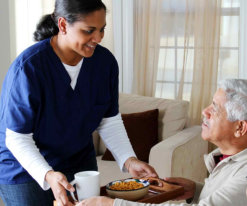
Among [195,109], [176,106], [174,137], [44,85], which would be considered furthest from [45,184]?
[195,109]

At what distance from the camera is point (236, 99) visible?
175cm

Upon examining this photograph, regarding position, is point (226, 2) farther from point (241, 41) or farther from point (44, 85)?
point (44, 85)

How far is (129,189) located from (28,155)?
37 centimetres

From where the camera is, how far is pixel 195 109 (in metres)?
3.78

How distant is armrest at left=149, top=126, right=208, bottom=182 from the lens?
2.91 m

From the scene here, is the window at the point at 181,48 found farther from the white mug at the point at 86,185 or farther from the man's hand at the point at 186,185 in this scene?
the white mug at the point at 86,185

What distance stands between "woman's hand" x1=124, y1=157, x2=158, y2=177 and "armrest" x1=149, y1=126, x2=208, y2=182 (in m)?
1.06

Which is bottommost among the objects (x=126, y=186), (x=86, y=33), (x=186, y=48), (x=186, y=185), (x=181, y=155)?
(x=181, y=155)

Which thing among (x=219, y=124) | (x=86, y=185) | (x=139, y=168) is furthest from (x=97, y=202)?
(x=219, y=124)

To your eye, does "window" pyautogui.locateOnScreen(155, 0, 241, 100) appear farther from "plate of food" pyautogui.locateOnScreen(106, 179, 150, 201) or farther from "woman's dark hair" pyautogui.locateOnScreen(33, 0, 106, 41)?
"plate of food" pyautogui.locateOnScreen(106, 179, 150, 201)

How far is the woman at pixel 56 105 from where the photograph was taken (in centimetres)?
165

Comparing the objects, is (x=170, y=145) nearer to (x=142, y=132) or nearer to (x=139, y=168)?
(x=142, y=132)

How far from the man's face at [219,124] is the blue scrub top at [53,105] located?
0.42m

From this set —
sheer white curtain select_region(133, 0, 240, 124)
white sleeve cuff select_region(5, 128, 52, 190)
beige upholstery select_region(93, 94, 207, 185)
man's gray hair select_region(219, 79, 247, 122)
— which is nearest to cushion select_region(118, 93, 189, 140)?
beige upholstery select_region(93, 94, 207, 185)
